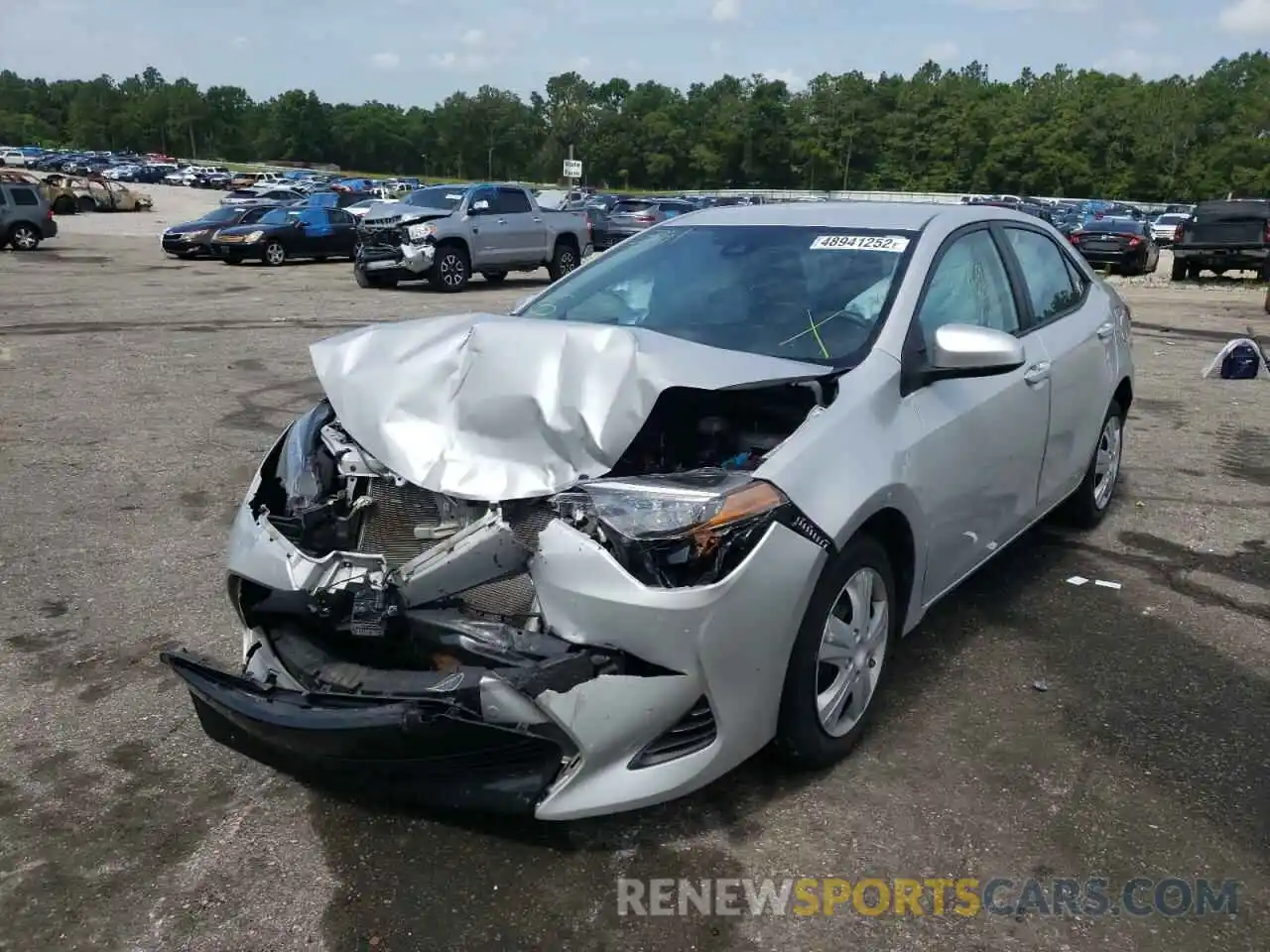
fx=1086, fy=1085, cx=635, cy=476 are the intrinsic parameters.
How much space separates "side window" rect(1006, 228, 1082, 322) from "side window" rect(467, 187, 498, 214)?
51.0ft

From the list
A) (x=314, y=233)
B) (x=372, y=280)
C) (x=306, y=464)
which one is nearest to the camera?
(x=306, y=464)

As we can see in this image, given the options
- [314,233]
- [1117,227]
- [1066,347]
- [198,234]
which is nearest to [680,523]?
[1066,347]

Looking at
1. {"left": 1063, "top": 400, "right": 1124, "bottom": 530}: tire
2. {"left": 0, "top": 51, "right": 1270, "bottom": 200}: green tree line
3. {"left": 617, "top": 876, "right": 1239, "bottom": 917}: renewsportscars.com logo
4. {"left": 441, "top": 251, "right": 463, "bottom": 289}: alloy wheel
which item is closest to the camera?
{"left": 617, "top": 876, "right": 1239, "bottom": 917}: renewsportscars.com logo

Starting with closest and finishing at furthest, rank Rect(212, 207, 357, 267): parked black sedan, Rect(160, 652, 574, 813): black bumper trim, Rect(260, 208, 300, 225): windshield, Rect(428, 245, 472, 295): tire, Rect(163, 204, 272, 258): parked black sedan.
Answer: Rect(160, 652, 574, 813): black bumper trim → Rect(428, 245, 472, 295): tire → Rect(212, 207, 357, 267): parked black sedan → Rect(260, 208, 300, 225): windshield → Rect(163, 204, 272, 258): parked black sedan

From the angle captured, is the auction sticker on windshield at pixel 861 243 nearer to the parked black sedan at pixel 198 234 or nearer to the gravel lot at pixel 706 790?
the gravel lot at pixel 706 790

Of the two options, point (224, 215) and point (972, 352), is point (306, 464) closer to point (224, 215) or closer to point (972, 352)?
point (972, 352)

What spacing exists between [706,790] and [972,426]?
1.61 metres

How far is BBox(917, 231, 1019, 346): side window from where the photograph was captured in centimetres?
392

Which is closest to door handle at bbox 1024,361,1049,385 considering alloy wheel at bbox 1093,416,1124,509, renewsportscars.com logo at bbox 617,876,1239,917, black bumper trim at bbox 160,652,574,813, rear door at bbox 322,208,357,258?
alloy wheel at bbox 1093,416,1124,509

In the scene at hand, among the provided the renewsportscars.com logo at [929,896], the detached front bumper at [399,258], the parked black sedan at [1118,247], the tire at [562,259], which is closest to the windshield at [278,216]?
the detached front bumper at [399,258]

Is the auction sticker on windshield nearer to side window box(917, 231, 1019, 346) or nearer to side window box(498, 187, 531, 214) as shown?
side window box(917, 231, 1019, 346)

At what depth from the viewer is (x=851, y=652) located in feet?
10.8

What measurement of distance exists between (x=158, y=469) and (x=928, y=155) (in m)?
113

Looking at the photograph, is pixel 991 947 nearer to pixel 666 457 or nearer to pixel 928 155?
pixel 666 457
